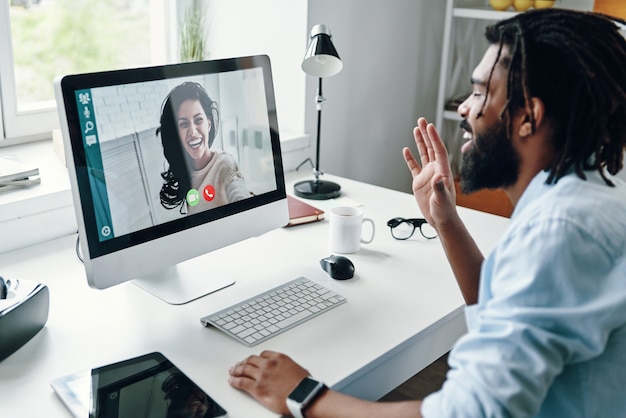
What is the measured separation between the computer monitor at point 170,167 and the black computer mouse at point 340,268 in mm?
146

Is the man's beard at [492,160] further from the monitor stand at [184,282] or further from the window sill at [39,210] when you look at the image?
the window sill at [39,210]


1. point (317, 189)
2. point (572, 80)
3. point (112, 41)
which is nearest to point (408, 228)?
point (317, 189)

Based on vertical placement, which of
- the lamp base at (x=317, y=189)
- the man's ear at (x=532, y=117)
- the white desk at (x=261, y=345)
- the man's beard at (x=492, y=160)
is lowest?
the white desk at (x=261, y=345)

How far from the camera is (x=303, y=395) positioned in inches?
42.6

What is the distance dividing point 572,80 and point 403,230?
0.84 metres

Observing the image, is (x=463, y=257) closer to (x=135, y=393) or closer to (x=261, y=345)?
(x=261, y=345)

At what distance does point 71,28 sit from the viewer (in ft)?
7.18

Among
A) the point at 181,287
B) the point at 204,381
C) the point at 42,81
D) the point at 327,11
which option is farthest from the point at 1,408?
the point at 327,11

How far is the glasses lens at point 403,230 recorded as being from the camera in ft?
5.78

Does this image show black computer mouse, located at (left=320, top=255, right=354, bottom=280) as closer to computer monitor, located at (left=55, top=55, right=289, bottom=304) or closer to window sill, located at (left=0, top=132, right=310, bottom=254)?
computer monitor, located at (left=55, top=55, right=289, bottom=304)

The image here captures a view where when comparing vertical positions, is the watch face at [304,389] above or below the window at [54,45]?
below

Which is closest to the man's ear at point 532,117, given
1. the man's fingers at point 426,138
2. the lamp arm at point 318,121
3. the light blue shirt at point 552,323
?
the light blue shirt at point 552,323

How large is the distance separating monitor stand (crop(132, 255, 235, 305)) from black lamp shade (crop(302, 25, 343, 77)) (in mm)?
626

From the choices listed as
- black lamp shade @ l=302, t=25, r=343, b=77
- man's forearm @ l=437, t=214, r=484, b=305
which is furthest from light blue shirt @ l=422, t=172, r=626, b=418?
black lamp shade @ l=302, t=25, r=343, b=77
